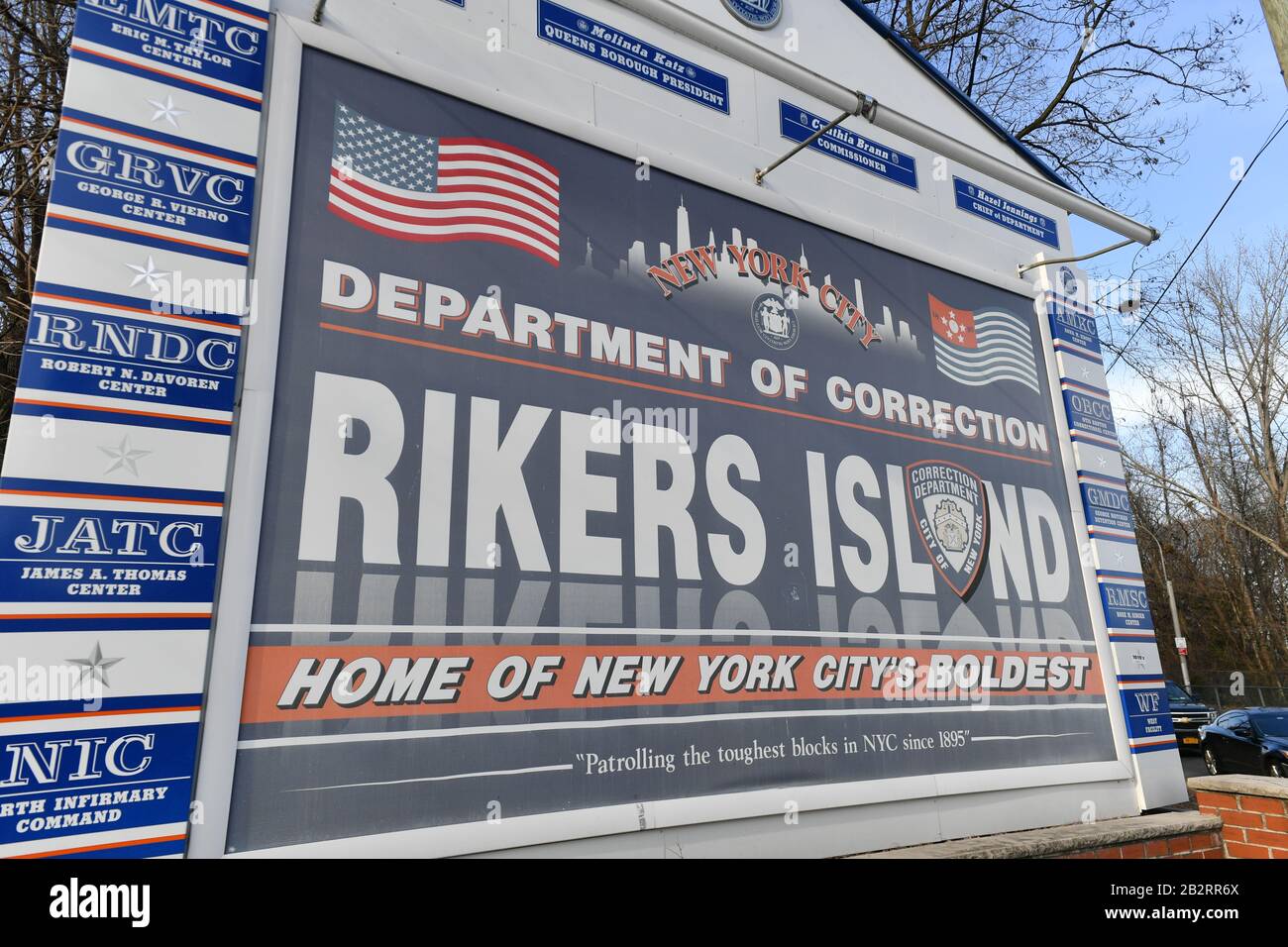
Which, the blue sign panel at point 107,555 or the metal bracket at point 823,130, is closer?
the blue sign panel at point 107,555

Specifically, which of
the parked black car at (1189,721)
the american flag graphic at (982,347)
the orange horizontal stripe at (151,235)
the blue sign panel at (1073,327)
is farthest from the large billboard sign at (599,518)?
the parked black car at (1189,721)

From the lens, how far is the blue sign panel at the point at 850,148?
5.23 m

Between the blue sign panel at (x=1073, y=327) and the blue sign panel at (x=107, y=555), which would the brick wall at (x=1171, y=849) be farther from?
the blue sign panel at (x=107, y=555)

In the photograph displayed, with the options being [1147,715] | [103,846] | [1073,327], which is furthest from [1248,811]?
[103,846]

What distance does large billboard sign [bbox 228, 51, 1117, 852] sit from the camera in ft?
10.3

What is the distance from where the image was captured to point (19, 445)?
2.65 m

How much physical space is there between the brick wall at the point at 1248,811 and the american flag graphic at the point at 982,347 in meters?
2.83

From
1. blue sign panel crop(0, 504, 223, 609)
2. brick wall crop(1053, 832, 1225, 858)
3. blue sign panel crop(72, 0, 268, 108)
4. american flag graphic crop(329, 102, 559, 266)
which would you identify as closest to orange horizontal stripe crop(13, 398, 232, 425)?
blue sign panel crop(0, 504, 223, 609)

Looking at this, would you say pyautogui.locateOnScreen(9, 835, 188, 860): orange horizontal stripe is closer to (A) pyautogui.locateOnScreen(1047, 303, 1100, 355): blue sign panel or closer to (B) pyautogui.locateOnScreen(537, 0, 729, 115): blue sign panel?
(B) pyautogui.locateOnScreen(537, 0, 729, 115): blue sign panel

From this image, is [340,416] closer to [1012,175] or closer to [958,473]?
[958,473]

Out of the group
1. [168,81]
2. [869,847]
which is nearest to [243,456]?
[168,81]

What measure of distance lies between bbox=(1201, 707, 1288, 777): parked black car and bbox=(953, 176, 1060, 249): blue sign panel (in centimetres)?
908

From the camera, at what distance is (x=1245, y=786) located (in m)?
4.86

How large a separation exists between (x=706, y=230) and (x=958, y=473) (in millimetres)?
2245
